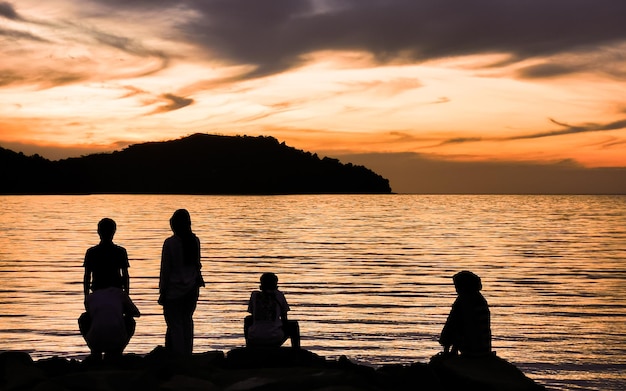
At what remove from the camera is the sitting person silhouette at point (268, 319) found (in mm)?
10648

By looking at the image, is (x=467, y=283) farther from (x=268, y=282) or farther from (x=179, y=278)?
(x=179, y=278)

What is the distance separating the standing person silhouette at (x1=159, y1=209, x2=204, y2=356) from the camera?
1073cm

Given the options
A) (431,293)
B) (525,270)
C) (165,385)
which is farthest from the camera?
(525,270)

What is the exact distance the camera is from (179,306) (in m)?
11.1

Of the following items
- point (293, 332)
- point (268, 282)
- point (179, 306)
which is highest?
point (268, 282)

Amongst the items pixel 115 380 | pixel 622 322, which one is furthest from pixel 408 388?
pixel 622 322

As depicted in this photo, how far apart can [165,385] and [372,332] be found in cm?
939

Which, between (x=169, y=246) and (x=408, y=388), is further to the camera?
(x=169, y=246)

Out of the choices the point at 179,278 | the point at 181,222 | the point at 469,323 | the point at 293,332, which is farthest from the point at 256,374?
the point at 469,323

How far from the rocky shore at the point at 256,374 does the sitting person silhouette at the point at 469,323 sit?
7.3 inches

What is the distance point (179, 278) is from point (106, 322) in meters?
1.29

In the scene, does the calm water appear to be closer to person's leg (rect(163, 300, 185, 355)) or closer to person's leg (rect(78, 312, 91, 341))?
person's leg (rect(163, 300, 185, 355))

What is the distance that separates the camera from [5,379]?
923 cm

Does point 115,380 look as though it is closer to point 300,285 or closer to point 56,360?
point 56,360
